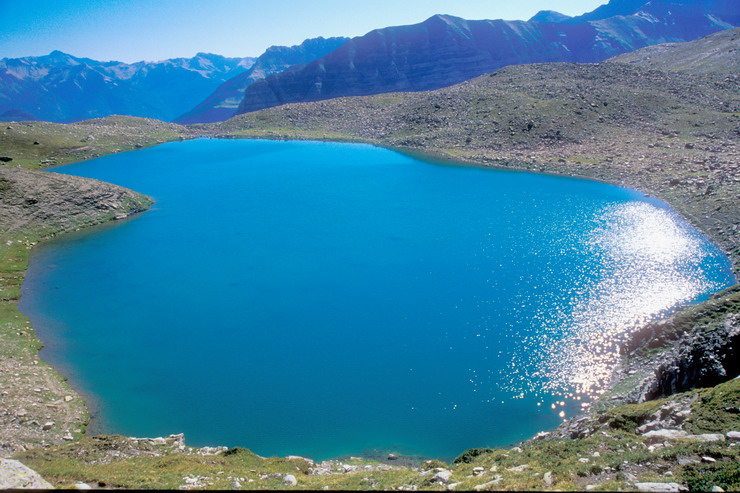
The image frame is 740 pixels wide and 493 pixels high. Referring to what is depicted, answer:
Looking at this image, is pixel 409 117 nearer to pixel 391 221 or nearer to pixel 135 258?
pixel 391 221

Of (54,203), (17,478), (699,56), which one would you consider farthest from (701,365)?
(699,56)

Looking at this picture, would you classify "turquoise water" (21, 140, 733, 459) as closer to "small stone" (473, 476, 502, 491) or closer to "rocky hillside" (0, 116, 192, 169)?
"small stone" (473, 476, 502, 491)

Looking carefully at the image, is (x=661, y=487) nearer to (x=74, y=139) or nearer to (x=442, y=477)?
(x=442, y=477)

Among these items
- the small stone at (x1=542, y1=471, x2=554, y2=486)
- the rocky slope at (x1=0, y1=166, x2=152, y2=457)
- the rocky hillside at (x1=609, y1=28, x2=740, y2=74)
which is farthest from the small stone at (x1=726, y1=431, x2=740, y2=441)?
the rocky hillside at (x1=609, y1=28, x2=740, y2=74)

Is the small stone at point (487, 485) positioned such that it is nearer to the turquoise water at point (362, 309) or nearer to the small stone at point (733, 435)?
the small stone at point (733, 435)

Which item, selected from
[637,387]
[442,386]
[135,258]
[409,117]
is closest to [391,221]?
[135,258]

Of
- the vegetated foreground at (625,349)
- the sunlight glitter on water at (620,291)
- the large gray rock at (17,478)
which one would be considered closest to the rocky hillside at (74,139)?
the vegetated foreground at (625,349)
